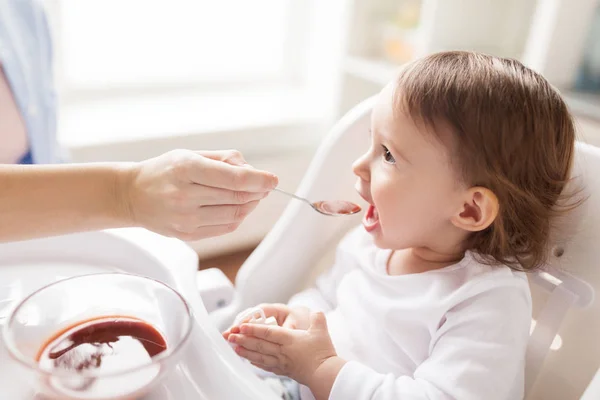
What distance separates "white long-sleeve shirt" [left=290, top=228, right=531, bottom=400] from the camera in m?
0.58

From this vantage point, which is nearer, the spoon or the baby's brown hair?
the baby's brown hair

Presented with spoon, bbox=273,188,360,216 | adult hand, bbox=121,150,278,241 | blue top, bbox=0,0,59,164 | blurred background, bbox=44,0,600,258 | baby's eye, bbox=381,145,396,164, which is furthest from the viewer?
blurred background, bbox=44,0,600,258

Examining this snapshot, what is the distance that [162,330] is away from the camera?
1.82 feet

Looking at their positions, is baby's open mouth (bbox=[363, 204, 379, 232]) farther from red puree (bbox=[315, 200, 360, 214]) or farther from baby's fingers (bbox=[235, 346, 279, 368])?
baby's fingers (bbox=[235, 346, 279, 368])

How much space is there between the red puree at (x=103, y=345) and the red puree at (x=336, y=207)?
34cm

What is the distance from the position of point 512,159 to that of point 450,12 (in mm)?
945

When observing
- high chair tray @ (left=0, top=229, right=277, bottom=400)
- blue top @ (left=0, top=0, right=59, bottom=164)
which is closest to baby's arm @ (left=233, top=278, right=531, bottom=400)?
high chair tray @ (left=0, top=229, right=277, bottom=400)

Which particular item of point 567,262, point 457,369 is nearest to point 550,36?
point 567,262

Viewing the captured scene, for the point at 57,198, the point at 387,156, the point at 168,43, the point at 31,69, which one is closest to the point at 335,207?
the point at 387,156

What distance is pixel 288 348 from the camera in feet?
2.11

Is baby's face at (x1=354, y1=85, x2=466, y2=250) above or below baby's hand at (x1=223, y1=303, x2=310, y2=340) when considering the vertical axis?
above

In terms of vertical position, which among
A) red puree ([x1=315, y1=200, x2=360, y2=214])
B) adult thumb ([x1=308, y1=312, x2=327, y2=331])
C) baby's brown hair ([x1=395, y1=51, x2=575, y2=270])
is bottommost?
adult thumb ([x1=308, y1=312, x2=327, y2=331])

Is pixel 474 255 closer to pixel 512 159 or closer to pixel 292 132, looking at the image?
pixel 512 159

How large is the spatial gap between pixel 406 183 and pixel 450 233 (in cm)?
10
